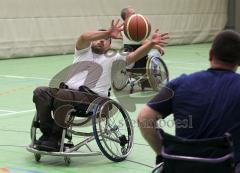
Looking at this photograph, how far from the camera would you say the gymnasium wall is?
45.0ft

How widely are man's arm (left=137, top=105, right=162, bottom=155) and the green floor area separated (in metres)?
1.76

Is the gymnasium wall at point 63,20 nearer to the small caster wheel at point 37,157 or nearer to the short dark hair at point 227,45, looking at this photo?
the small caster wheel at point 37,157

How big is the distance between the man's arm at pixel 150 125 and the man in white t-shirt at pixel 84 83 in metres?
1.64

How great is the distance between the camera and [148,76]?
8094 mm

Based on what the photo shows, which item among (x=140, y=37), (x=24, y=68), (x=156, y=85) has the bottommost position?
(x=24, y=68)

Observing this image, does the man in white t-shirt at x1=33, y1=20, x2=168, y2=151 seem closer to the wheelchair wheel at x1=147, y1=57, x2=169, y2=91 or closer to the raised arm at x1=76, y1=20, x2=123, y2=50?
the raised arm at x1=76, y1=20, x2=123, y2=50

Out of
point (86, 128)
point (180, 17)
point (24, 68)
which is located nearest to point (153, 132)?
point (86, 128)

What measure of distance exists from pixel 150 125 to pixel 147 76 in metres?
5.49

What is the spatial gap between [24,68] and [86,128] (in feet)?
20.4

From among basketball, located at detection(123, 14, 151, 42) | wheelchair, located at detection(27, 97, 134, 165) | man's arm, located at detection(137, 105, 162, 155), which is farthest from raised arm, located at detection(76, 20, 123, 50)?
man's arm, located at detection(137, 105, 162, 155)

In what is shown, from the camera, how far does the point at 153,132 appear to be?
272 cm

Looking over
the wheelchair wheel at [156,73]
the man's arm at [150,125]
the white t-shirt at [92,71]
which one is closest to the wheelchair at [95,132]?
the white t-shirt at [92,71]

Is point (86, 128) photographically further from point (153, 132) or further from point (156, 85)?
point (153, 132)

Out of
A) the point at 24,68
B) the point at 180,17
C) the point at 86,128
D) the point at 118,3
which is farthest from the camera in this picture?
the point at 180,17
